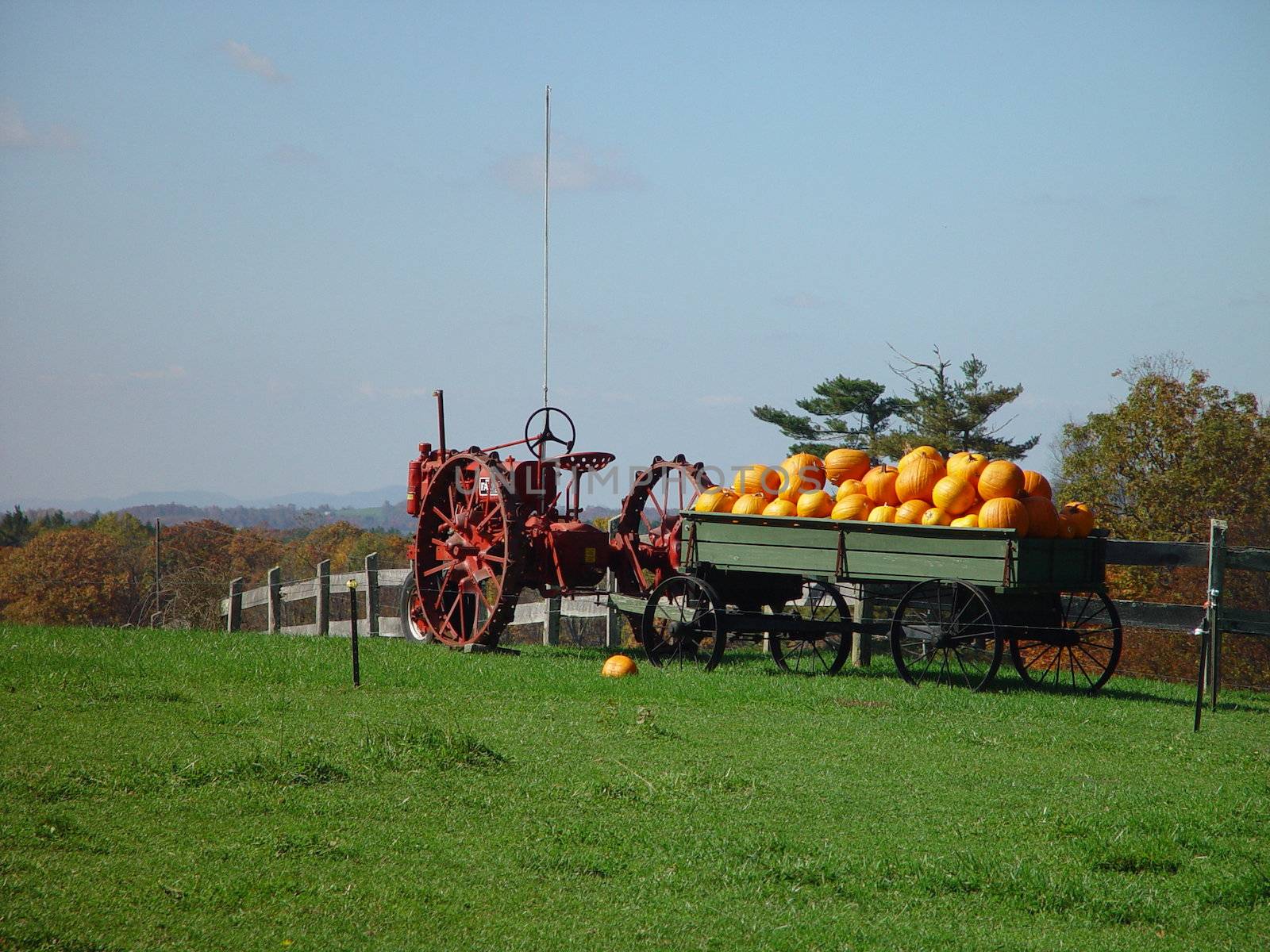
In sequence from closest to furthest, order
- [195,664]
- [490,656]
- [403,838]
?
[403,838]
[195,664]
[490,656]

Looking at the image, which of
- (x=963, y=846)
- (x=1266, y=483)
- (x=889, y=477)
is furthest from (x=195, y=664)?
(x=1266, y=483)

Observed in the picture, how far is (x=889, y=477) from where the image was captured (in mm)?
11062

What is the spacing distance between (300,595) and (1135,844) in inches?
549

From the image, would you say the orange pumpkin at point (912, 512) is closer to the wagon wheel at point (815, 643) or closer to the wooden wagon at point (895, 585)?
the wooden wagon at point (895, 585)

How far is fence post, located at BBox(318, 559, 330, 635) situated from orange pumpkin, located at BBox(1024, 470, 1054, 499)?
377 inches

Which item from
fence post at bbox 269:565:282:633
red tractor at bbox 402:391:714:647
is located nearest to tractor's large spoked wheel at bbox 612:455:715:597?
red tractor at bbox 402:391:714:647

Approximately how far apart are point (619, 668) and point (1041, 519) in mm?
3939

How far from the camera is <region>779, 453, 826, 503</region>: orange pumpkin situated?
11.9 meters

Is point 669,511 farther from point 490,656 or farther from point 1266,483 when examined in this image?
point 1266,483

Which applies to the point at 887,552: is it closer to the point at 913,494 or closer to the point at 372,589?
Result: the point at 913,494

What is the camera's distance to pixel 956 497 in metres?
10.4

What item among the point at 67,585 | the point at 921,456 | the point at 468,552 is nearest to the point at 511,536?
the point at 468,552

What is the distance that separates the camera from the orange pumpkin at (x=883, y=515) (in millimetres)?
10766

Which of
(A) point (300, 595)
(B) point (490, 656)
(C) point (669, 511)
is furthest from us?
(A) point (300, 595)
